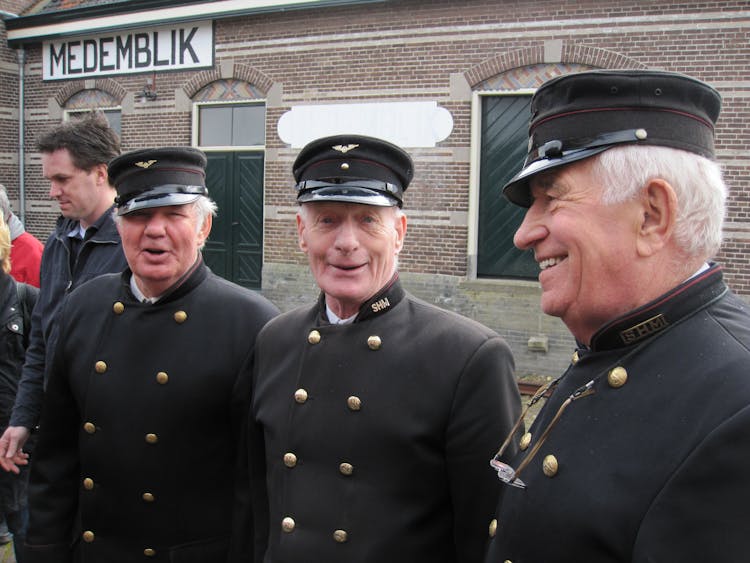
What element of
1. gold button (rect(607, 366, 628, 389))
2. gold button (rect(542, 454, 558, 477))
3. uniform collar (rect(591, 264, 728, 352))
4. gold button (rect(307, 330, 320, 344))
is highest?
uniform collar (rect(591, 264, 728, 352))

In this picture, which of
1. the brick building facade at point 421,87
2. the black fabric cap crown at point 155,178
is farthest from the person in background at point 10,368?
the brick building facade at point 421,87

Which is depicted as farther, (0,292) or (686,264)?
(0,292)

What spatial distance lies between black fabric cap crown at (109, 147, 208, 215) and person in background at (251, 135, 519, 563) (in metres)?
0.56

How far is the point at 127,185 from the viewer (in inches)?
98.9

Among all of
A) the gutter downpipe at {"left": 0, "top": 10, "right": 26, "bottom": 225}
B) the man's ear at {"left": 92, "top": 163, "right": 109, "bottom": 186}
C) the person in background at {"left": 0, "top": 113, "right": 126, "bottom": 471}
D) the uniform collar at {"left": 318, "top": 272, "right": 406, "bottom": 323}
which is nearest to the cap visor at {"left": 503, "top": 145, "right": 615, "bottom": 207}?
the uniform collar at {"left": 318, "top": 272, "right": 406, "bottom": 323}

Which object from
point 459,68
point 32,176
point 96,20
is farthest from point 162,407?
point 32,176

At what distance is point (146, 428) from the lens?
2.35 meters

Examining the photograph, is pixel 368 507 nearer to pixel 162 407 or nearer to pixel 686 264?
pixel 162 407

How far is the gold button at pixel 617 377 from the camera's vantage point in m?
1.27

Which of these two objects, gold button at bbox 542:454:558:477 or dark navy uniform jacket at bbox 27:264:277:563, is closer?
gold button at bbox 542:454:558:477

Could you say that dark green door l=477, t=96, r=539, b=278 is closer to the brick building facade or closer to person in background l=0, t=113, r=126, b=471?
the brick building facade

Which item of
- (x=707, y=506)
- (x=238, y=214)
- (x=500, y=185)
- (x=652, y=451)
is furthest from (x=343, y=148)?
(x=238, y=214)

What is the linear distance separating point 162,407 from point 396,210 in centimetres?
108

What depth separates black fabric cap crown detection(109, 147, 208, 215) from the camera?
2.45 meters
